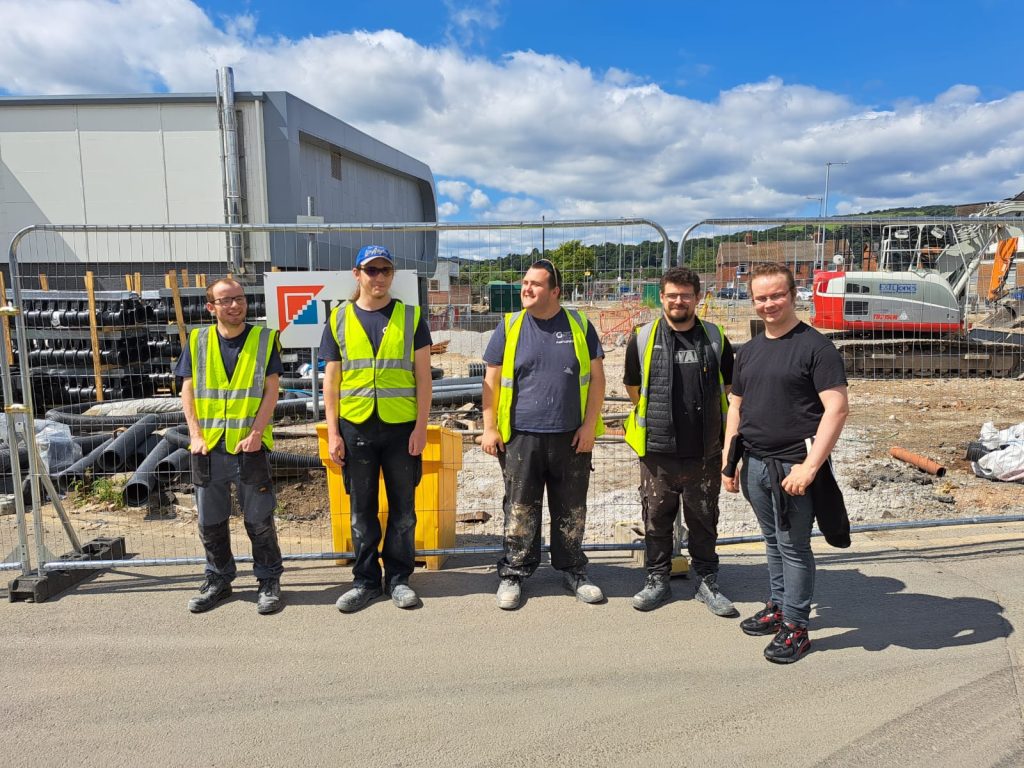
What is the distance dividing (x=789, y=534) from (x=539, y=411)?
1.42 metres

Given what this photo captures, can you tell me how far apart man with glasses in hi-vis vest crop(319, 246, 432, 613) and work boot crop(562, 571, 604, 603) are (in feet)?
3.06

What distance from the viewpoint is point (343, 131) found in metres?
26.4

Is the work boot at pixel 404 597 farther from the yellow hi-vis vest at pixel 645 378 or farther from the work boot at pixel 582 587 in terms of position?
the yellow hi-vis vest at pixel 645 378

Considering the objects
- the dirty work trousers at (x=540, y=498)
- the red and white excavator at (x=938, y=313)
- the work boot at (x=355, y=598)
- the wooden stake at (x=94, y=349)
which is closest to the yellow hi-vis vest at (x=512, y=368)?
the dirty work trousers at (x=540, y=498)

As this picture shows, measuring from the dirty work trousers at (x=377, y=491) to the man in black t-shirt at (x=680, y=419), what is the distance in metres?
1.31

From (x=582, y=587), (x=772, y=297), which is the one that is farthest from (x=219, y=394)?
(x=772, y=297)

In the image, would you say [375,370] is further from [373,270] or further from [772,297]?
[772,297]

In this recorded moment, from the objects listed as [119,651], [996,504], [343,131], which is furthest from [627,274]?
[343,131]

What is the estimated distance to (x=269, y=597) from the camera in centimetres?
411

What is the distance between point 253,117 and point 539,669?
67.5ft

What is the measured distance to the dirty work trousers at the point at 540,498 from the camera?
4062mm

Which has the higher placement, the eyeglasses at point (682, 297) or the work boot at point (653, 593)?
the eyeglasses at point (682, 297)

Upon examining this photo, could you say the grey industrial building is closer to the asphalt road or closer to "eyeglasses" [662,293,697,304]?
the asphalt road

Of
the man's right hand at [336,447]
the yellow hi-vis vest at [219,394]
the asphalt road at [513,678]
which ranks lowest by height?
the asphalt road at [513,678]
